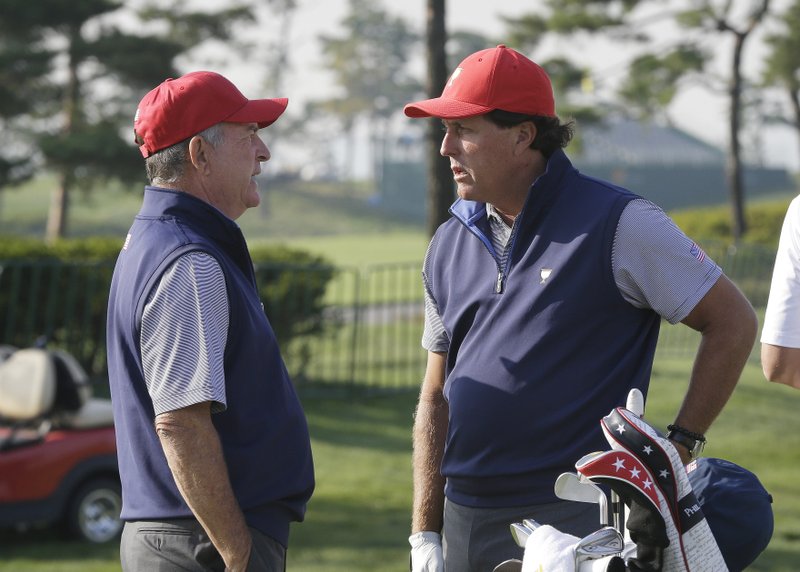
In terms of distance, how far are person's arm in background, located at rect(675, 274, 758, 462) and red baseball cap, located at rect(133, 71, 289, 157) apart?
126 cm

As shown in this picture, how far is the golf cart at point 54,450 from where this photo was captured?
6.87 meters

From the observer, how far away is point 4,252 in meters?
12.0

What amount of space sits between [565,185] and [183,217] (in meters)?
1.03

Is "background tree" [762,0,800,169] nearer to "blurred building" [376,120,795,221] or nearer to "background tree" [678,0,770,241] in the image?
"background tree" [678,0,770,241]

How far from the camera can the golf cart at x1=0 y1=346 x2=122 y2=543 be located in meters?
6.87

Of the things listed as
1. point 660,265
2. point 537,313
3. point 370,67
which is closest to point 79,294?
point 537,313

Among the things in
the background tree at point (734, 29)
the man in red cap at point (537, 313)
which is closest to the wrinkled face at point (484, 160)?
the man in red cap at point (537, 313)

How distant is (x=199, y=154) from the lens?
3.09 metres

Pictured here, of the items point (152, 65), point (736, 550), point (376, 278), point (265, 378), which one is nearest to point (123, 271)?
point (265, 378)

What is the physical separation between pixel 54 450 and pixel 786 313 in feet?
16.5

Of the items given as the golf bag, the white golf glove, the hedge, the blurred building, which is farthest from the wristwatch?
the blurred building

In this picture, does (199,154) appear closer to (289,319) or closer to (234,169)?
(234,169)

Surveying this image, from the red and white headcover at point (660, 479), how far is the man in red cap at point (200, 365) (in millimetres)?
915

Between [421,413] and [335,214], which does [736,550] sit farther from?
[335,214]
